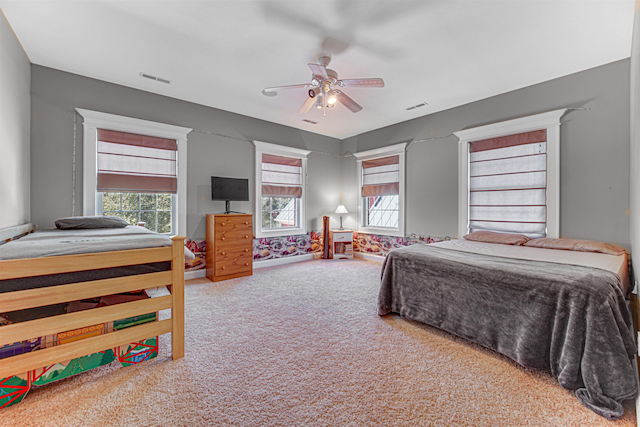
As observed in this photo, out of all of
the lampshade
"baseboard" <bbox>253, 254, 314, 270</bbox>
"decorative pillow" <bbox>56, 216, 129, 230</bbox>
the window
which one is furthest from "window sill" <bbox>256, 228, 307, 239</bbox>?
"decorative pillow" <bbox>56, 216, 129, 230</bbox>

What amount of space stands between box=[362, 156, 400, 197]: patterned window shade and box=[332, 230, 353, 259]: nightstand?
36.2 inches

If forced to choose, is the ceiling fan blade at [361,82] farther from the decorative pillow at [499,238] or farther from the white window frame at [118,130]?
the white window frame at [118,130]

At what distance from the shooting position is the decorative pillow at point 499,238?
10.4 feet

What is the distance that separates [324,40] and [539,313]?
2.75 meters

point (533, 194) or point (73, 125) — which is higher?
point (73, 125)

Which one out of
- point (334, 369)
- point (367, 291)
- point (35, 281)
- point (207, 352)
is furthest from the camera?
point (367, 291)

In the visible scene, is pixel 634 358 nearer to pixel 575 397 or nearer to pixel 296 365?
pixel 575 397

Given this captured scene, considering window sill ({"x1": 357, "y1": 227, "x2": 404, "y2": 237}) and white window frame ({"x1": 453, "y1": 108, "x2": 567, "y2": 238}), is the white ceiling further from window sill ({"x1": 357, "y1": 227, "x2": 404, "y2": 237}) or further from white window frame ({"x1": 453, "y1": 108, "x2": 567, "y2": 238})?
window sill ({"x1": 357, "y1": 227, "x2": 404, "y2": 237})

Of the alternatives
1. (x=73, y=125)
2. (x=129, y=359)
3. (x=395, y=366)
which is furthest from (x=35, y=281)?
(x=73, y=125)

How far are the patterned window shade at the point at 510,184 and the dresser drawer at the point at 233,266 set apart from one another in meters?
3.43

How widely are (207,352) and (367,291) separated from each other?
2006mm

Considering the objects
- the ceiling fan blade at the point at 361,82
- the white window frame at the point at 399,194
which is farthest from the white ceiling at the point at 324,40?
the white window frame at the point at 399,194

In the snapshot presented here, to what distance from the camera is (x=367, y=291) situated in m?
3.40

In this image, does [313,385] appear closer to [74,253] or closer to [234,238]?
[74,253]
